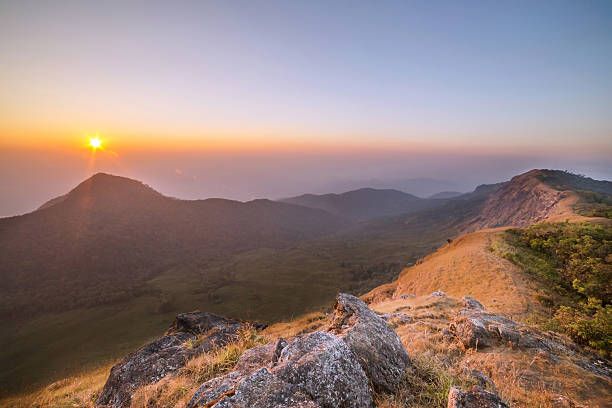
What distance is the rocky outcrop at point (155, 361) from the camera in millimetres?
8234

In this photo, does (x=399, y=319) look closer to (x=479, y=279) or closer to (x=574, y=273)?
(x=479, y=279)

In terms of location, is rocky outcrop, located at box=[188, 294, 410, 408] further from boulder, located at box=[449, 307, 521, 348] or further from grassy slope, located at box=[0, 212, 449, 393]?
grassy slope, located at box=[0, 212, 449, 393]

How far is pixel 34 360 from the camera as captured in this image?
68.1 meters

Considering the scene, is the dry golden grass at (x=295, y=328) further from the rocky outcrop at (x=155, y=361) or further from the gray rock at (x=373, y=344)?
the gray rock at (x=373, y=344)

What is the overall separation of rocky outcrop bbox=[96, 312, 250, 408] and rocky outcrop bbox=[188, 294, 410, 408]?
324cm

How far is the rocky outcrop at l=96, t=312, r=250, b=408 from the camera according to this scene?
27.0 ft

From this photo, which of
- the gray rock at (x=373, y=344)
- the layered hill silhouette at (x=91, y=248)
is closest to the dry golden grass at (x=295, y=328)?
the gray rock at (x=373, y=344)

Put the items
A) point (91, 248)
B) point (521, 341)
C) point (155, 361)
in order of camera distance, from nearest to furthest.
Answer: point (155, 361) → point (521, 341) → point (91, 248)

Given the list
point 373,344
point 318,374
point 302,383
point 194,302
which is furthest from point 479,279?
point 194,302

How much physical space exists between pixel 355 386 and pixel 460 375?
4.00m

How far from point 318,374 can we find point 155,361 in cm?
660

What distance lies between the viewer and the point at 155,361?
29.2 ft

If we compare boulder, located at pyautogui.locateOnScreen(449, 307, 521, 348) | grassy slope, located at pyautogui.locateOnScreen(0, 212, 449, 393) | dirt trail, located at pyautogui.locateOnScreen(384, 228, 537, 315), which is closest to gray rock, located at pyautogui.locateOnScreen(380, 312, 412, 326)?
boulder, located at pyautogui.locateOnScreen(449, 307, 521, 348)

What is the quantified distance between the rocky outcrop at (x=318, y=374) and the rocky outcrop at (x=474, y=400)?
145 centimetres
